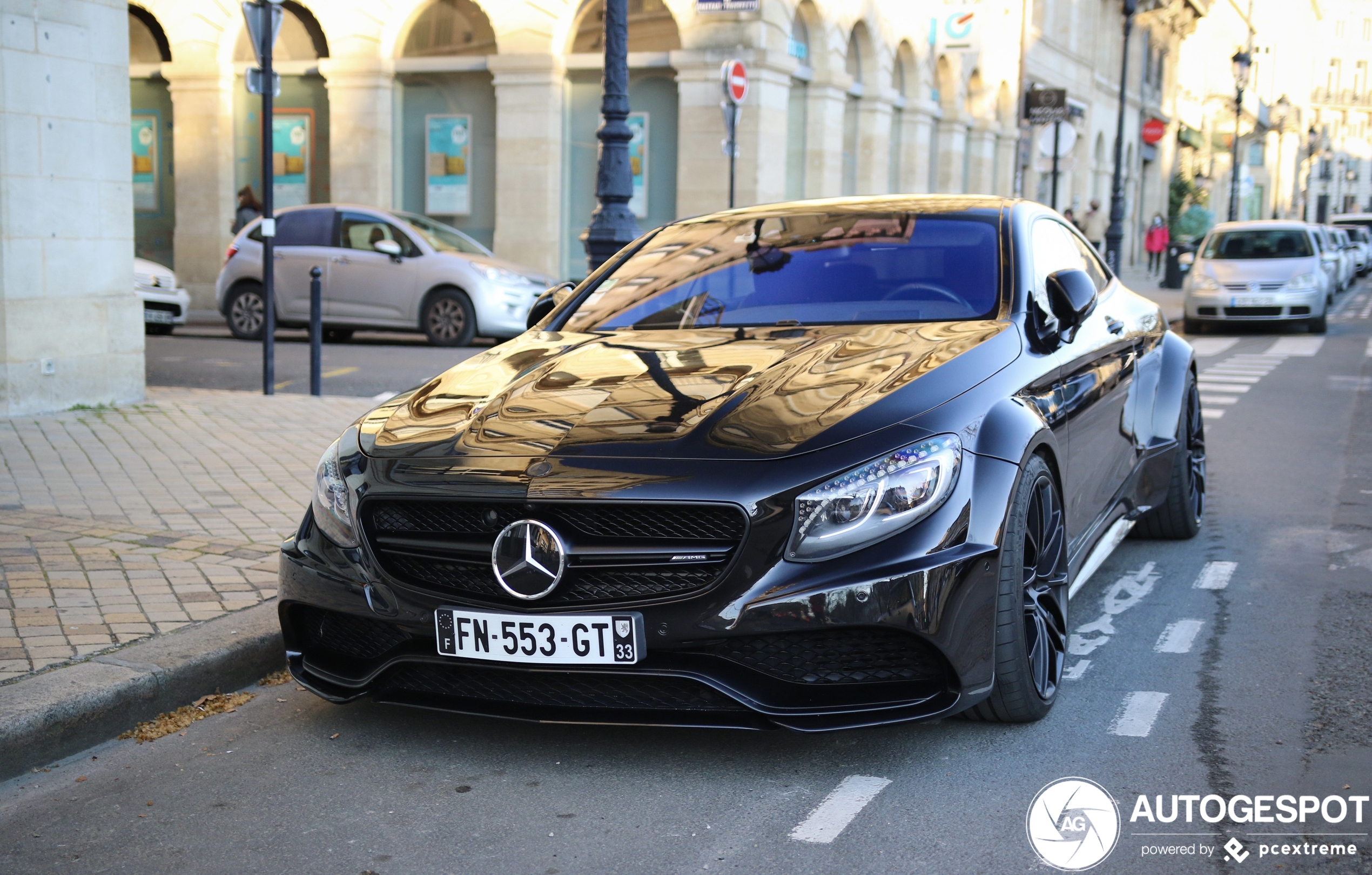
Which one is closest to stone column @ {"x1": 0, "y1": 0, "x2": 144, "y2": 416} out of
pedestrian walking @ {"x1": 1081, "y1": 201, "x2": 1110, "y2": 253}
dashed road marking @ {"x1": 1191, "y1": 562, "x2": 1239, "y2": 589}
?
dashed road marking @ {"x1": 1191, "y1": 562, "x2": 1239, "y2": 589}

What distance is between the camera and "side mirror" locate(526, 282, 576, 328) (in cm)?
547

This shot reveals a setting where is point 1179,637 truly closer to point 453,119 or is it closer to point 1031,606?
point 1031,606

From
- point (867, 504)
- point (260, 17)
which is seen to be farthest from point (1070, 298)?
point (260, 17)

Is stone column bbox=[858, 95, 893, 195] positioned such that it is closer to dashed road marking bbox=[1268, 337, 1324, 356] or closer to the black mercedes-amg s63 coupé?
dashed road marking bbox=[1268, 337, 1324, 356]

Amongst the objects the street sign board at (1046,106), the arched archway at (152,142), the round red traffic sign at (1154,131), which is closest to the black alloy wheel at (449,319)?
the arched archway at (152,142)

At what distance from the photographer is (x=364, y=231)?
670 inches

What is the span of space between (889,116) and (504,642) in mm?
25677

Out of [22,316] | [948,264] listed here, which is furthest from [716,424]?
[22,316]

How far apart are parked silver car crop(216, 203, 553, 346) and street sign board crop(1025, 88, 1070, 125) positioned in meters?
13.4

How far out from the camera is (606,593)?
3510 mm

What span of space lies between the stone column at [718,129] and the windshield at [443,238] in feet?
18.9

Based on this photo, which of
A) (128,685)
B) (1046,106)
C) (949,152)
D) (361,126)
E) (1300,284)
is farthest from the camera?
(949,152)

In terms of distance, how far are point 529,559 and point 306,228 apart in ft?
47.7

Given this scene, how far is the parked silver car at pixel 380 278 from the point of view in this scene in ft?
53.7
